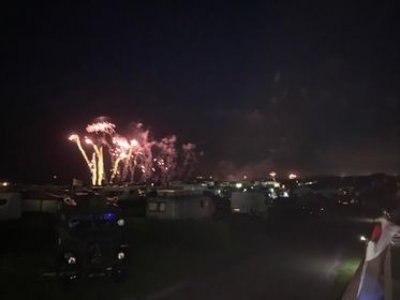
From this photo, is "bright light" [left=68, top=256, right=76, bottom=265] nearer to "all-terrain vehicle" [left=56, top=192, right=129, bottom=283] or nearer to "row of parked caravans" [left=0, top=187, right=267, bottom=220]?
"all-terrain vehicle" [left=56, top=192, right=129, bottom=283]

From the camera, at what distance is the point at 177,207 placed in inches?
1096

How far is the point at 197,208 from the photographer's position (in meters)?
29.7

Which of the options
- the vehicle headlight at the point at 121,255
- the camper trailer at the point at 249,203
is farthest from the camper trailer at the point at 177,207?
the vehicle headlight at the point at 121,255

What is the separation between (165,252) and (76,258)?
17.2 ft

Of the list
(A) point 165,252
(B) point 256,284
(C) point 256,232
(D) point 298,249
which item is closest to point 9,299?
(B) point 256,284

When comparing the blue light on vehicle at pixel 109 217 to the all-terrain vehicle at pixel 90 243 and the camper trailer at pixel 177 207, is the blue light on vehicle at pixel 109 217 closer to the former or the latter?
the all-terrain vehicle at pixel 90 243

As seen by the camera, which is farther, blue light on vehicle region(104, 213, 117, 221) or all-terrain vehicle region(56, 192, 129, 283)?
blue light on vehicle region(104, 213, 117, 221)

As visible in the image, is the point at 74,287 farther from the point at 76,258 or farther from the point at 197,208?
the point at 197,208

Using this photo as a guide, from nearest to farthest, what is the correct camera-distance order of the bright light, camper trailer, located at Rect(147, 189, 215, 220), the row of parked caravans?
the bright light → the row of parked caravans → camper trailer, located at Rect(147, 189, 215, 220)

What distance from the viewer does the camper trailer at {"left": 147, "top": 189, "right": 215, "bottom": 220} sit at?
27.8m

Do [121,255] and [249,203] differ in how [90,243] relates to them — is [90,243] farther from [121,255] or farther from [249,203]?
[249,203]

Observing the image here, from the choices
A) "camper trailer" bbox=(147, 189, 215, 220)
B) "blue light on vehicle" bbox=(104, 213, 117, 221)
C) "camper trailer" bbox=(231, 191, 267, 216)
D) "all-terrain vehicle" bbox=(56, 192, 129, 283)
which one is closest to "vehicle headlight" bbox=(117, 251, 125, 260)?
"all-terrain vehicle" bbox=(56, 192, 129, 283)

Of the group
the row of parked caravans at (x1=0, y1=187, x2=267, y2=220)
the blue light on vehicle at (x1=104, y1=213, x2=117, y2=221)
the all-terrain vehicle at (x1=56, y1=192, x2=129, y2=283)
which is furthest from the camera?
the row of parked caravans at (x1=0, y1=187, x2=267, y2=220)

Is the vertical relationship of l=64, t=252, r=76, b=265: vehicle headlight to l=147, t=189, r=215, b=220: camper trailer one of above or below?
below
